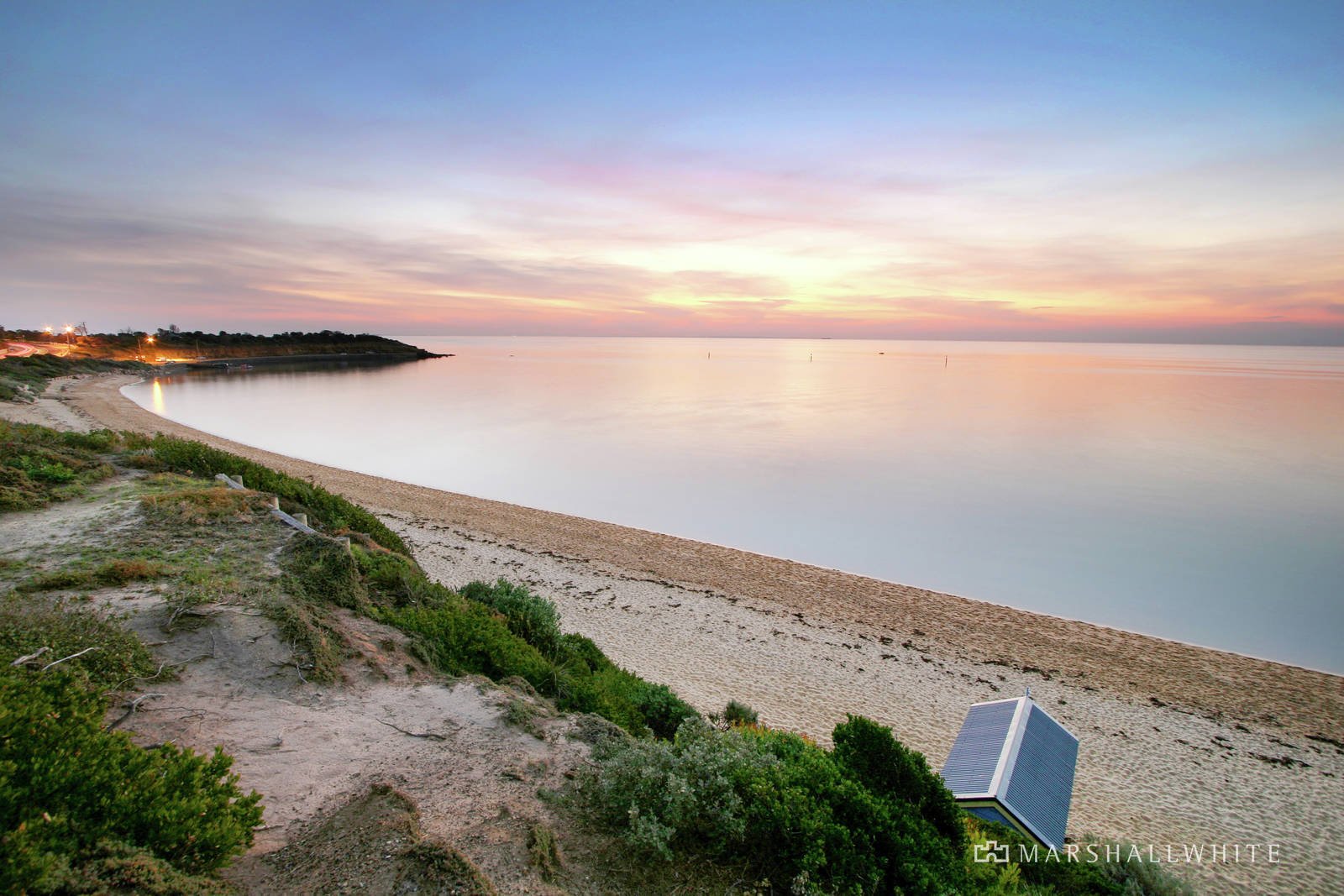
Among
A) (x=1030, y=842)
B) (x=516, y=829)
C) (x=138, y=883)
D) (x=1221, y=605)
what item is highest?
(x=138, y=883)

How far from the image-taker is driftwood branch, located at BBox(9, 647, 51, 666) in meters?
4.34

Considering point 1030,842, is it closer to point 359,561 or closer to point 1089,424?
point 359,561

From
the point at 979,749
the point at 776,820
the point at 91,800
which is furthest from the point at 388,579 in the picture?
the point at 979,749

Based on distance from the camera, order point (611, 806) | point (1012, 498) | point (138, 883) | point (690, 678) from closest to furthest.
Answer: point (138, 883) → point (611, 806) → point (690, 678) → point (1012, 498)

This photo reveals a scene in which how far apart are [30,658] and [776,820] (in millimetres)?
5556

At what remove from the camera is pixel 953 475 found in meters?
30.7

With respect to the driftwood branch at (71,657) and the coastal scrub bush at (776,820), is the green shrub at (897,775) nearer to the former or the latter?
the coastal scrub bush at (776,820)

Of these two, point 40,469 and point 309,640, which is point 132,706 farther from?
point 40,469

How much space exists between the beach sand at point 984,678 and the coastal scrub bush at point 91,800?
705cm

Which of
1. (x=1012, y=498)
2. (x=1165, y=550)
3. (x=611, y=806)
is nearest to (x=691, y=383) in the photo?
(x=1012, y=498)

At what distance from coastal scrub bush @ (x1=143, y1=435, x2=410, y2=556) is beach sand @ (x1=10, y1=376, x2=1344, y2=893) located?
2.46 meters

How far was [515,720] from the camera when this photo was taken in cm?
565

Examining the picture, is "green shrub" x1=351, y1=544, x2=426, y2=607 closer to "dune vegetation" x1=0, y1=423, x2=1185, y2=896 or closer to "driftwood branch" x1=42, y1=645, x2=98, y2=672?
"dune vegetation" x1=0, y1=423, x2=1185, y2=896

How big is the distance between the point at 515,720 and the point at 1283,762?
439 inches
